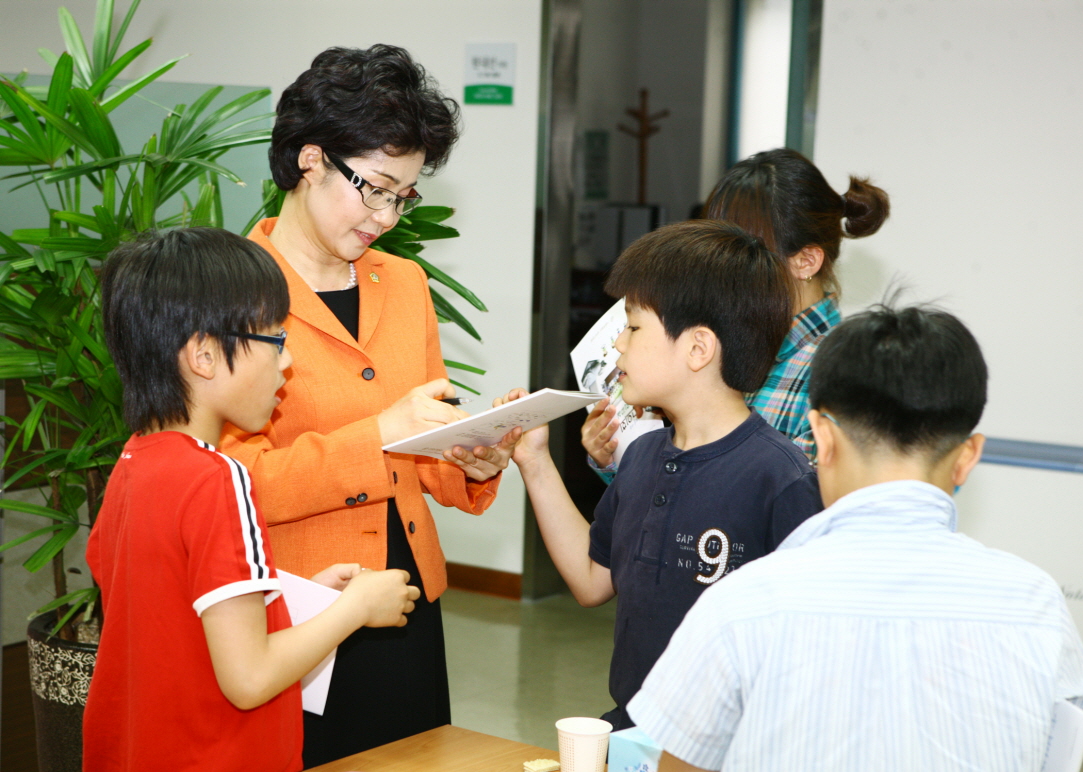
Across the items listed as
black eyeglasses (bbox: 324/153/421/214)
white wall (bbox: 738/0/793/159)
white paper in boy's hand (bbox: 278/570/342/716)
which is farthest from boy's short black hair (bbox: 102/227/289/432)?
white wall (bbox: 738/0/793/159)

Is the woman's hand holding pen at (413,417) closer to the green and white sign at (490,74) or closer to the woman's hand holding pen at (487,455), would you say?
the woman's hand holding pen at (487,455)

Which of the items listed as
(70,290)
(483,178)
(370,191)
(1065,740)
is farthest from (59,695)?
(483,178)

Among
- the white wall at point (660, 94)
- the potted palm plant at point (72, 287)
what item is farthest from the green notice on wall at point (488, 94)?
the potted palm plant at point (72, 287)

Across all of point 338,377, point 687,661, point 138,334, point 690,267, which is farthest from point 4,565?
point 687,661

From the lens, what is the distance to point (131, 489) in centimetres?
126

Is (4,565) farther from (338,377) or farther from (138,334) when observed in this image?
(138,334)

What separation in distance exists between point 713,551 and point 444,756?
0.45m

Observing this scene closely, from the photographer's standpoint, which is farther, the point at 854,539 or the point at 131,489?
the point at 131,489

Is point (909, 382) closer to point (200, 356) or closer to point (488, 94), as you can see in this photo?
point (200, 356)

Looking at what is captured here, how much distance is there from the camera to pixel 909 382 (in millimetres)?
979

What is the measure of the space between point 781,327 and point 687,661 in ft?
2.42

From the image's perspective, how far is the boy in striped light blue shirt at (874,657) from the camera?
90 cm

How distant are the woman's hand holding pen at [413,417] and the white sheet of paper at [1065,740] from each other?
890 mm

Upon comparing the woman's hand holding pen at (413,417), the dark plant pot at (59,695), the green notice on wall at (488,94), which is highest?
the green notice on wall at (488,94)
